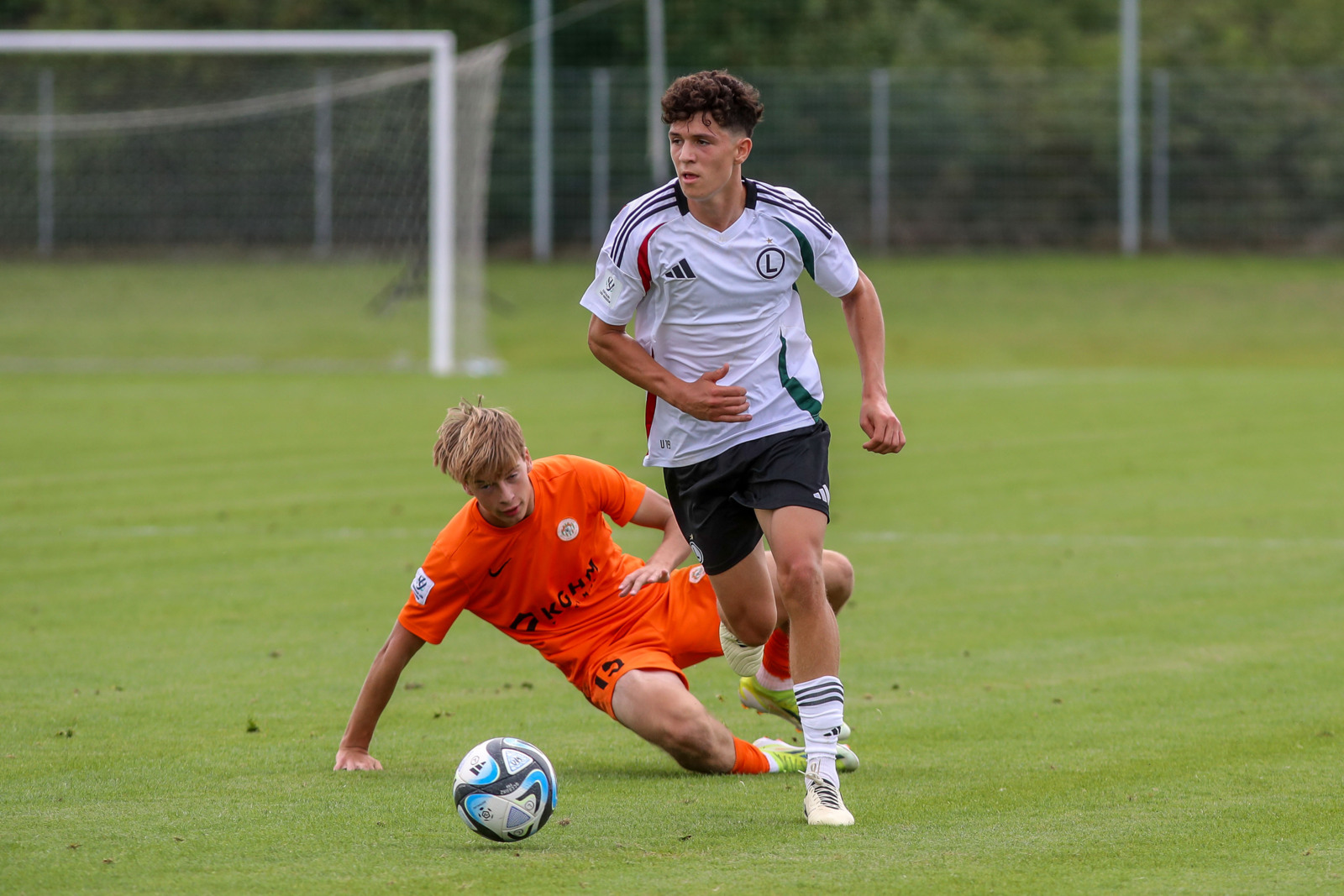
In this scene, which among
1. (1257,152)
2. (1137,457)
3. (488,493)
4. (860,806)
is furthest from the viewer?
(1257,152)

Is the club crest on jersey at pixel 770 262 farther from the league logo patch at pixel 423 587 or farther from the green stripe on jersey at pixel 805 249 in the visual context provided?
the league logo patch at pixel 423 587

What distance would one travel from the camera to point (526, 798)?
179 inches

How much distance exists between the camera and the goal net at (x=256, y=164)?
23.6 meters

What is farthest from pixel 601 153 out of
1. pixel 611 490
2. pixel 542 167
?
pixel 611 490

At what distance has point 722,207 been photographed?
5230 millimetres

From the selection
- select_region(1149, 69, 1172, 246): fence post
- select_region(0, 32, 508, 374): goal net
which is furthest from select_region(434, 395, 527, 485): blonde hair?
select_region(1149, 69, 1172, 246): fence post

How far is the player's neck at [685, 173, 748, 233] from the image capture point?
5211 mm

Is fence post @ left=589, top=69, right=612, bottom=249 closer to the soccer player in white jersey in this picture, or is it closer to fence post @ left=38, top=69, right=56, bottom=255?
fence post @ left=38, top=69, right=56, bottom=255

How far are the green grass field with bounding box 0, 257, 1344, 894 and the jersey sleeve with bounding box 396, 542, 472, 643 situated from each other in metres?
0.45

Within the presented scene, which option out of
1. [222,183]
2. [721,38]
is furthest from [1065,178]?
[222,183]

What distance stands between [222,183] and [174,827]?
83.3ft

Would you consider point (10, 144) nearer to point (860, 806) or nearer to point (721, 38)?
point (721, 38)

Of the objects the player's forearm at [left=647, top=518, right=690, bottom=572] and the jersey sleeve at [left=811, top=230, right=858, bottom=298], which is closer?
the jersey sleeve at [left=811, top=230, right=858, bottom=298]

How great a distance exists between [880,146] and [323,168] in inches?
407
